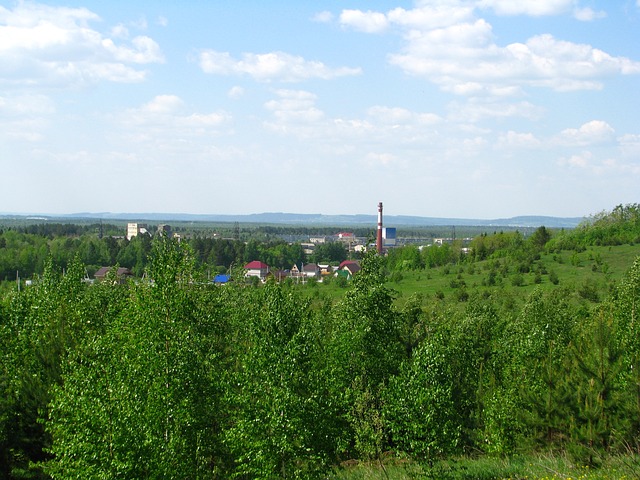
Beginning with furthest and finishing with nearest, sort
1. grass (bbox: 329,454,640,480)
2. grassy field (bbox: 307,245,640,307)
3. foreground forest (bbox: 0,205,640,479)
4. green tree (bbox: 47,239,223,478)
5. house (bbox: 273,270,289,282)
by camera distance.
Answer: grassy field (bbox: 307,245,640,307)
house (bbox: 273,270,289,282)
foreground forest (bbox: 0,205,640,479)
green tree (bbox: 47,239,223,478)
grass (bbox: 329,454,640,480)

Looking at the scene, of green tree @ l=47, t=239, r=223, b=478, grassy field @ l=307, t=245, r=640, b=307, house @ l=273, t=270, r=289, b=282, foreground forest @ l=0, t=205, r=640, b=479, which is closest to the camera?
green tree @ l=47, t=239, r=223, b=478

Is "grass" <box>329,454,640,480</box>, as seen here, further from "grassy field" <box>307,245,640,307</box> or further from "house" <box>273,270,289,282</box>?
"grassy field" <box>307,245,640,307</box>

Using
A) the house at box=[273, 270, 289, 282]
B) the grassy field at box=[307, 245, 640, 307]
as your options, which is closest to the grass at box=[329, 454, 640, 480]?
the house at box=[273, 270, 289, 282]

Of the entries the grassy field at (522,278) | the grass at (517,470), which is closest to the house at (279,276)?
the grassy field at (522,278)

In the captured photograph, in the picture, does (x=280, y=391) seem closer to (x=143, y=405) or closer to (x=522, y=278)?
(x=143, y=405)

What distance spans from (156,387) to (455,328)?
75.8 feet

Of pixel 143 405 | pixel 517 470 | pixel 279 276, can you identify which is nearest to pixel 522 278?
pixel 279 276

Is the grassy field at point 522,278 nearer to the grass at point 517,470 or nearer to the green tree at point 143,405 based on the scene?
the green tree at point 143,405

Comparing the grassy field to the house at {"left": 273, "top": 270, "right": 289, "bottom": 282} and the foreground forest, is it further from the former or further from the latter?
the foreground forest

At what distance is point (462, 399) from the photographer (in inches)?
1384

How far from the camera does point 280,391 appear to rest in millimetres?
23562

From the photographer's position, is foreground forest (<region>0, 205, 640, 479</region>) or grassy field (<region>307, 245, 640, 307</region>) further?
grassy field (<region>307, 245, 640, 307</region>)

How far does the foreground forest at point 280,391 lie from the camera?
2344cm

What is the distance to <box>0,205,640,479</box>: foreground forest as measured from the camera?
76.9 ft
